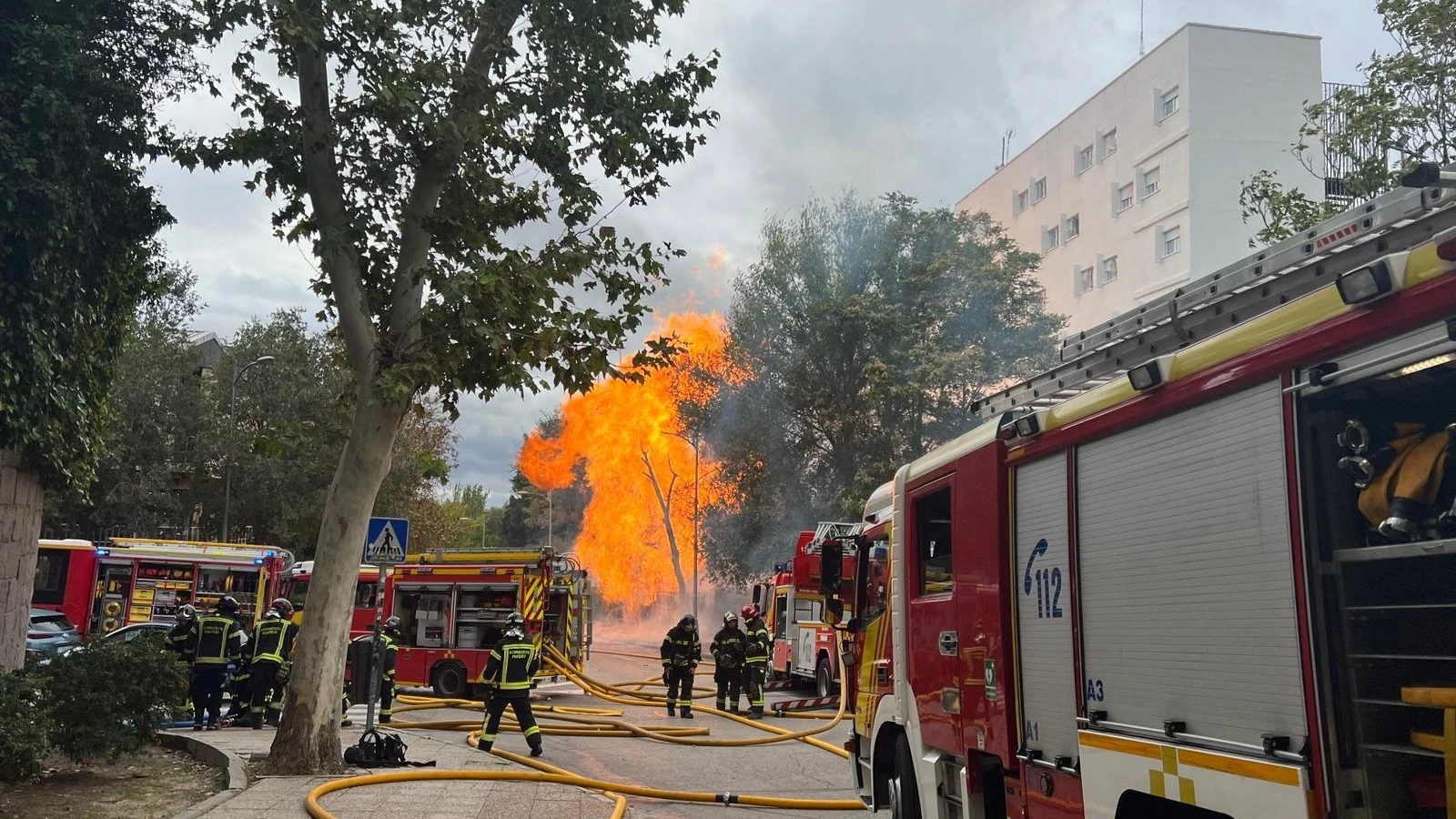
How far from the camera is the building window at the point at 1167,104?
3241 centimetres

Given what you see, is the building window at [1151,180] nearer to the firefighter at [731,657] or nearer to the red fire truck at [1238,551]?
the firefighter at [731,657]

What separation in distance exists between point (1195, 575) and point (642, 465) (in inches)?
1913

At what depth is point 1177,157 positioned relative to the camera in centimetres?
3228

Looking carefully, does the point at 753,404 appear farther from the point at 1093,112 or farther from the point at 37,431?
the point at 37,431

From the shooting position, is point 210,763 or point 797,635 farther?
point 797,635

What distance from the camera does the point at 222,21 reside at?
367 inches

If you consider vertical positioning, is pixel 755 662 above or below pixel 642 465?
below

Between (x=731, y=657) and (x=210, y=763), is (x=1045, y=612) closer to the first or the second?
(x=210, y=763)

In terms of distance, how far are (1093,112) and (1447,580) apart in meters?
36.9

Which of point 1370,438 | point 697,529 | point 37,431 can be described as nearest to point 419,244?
point 37,431

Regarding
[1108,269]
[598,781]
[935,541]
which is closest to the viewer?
[935,541]

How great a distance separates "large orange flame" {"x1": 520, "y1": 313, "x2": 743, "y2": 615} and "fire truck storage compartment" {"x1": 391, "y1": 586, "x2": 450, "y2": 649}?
16.6m

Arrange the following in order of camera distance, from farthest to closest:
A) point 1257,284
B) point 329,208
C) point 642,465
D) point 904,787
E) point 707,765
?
point 642,465, point 707,765, point 329,208, point 904,787, point 1257,284

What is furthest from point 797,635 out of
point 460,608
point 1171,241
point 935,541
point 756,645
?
point 1171,241
